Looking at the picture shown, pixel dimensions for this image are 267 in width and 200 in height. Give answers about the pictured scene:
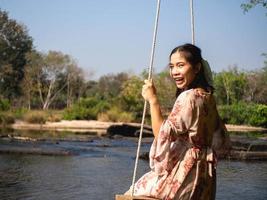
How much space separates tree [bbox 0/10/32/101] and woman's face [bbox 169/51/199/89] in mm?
51740

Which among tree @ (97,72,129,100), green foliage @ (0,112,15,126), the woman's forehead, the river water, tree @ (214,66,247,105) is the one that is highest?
tree @ (97,72,129,100)

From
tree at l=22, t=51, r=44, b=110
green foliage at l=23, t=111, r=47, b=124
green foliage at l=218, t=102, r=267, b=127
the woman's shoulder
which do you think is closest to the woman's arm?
the woman's shoulder

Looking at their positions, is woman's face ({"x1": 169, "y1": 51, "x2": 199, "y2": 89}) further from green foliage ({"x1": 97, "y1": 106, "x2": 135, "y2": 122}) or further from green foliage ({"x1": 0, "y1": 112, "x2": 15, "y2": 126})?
green foliage ({"x1": 97, "y1": 106, "x2": 135, "y2": 122})

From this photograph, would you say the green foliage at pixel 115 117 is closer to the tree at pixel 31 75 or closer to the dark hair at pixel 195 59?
the tree at pixel 31 75

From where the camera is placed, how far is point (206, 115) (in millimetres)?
2660

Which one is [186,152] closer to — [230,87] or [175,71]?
[175,71]

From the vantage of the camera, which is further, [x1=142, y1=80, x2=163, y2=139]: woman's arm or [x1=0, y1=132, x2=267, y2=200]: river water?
[x1=0, y1=132, x2=267, y2=200]: river water

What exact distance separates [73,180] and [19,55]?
49793mm

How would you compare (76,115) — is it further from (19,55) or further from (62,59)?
(19,55)

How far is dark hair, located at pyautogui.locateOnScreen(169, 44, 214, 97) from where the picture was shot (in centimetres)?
276

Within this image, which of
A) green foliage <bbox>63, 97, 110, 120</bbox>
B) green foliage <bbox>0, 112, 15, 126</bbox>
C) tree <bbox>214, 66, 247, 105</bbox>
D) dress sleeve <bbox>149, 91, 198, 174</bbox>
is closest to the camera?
dress sleeve <bbox>149, 91, 198, 174</bbox>

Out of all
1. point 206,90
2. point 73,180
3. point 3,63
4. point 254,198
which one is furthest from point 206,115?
point 3,63

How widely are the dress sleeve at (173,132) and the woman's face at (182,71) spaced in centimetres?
12

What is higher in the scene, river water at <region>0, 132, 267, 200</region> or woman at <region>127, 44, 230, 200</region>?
woman at <region>127, 44, 230, 200</region>
